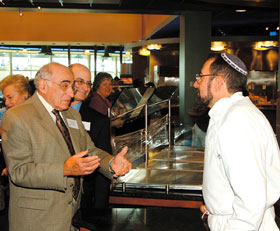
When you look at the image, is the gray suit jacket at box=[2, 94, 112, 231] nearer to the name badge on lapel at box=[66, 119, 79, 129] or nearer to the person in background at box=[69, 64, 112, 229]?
the name badge on lapel at box=[66, 119, 79, 129]

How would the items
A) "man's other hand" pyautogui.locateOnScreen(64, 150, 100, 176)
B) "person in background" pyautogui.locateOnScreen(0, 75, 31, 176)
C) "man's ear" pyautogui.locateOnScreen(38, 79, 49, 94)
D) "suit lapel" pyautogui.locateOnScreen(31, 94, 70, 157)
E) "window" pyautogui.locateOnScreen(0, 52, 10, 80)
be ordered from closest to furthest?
"man's other hand" pyautogui.locateOnScreen(64, 150, 100, 176) < "suit lapel" pyautogui.locateOnScreen(31, 94, 70, 157) < "man's ear" pyautogui.locateOnScreen(38, 79, 49, 94) < "person in background" pyautogui.locateOnScreen(0, 75, 31, 176) < "window" pyautogui.locateOnScreen(0, 52, 10, 80)

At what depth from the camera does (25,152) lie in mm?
1654

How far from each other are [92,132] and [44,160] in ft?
3.99

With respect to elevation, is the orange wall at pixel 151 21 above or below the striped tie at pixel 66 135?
above

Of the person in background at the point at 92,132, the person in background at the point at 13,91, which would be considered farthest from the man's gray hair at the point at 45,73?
the person in background at the point at 13,91

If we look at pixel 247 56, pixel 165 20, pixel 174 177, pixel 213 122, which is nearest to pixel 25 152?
pixel 213 122

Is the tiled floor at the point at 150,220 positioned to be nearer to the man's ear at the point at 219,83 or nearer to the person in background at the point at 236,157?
the person in background at the point at 236,157

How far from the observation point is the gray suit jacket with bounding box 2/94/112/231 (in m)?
1.63

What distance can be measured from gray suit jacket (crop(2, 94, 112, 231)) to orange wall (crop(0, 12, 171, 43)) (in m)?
12.9

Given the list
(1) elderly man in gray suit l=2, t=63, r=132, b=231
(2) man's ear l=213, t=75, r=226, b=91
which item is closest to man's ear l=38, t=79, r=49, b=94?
(1) elderly man in gray suit l=2, t=63, r=132, b=231

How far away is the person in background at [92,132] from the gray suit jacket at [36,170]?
0.98m

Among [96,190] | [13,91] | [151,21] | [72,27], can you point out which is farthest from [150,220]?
[72,27]

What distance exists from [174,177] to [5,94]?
5.33 ft

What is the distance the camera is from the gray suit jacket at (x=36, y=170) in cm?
163
